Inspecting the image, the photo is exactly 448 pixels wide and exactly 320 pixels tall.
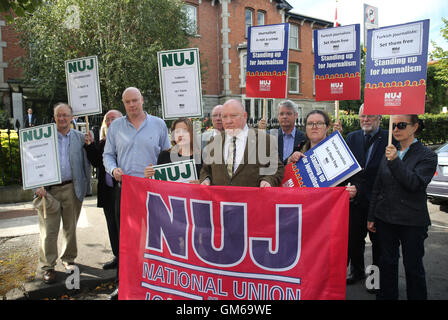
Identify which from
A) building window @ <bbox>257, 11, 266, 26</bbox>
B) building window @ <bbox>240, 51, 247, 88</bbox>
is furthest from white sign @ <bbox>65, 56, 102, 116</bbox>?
building window @ <bbox>257, 11, 266, 26</bbox>

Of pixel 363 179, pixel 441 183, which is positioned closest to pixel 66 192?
pixel 363 179

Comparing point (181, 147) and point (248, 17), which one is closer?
point (181, 147)

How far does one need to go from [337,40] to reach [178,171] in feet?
8.25

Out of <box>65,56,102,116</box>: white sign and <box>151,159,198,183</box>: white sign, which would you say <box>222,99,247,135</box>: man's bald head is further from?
<box>65,56,102,116</box>: white sign

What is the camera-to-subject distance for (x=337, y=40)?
3.88 meters

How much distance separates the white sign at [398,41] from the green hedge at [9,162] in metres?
7.73

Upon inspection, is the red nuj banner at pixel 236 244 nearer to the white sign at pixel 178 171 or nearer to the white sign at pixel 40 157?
the white sign at pixel 178 171

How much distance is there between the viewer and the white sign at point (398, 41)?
9.46 ft

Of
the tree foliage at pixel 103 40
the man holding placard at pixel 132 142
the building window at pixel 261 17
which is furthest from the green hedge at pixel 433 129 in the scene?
the man holding placard at pixel 132 142

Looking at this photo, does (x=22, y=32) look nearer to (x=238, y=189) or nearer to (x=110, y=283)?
(x=110, y=283)

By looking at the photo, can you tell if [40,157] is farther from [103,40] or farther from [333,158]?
[103,40]

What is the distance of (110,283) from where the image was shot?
380 centimetres

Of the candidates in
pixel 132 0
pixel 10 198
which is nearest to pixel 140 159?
pixel 10 198

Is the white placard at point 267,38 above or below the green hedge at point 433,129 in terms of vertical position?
above
